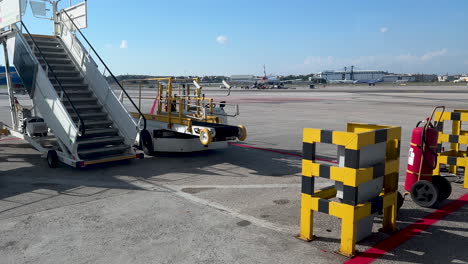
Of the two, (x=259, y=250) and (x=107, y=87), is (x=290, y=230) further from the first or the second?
(x=107, y=87)

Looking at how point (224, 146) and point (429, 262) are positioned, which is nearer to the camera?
point (429, 262)

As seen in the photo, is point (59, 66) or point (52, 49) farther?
point (52, 49)

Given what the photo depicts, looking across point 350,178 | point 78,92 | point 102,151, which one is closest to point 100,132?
point 102,151

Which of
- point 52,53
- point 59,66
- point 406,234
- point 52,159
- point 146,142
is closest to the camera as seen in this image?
point 406,234

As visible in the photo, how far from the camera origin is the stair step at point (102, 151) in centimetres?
839

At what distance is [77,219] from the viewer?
17.3 ft

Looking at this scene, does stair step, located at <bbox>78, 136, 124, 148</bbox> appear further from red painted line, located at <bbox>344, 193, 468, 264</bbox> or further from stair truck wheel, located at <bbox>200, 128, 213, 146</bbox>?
red painted line, located at <bbox>344, 193, 468, 264</bbox>

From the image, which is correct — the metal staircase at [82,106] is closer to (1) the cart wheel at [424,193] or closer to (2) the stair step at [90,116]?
(2) the stair step at [90,116]

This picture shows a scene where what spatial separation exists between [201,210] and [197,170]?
9.11ft

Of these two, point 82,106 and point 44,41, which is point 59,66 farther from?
point 82,106

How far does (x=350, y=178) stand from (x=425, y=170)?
2.42 m

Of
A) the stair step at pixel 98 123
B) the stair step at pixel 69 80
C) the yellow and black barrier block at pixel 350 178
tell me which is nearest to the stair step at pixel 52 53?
the stair step at pixel 69 80

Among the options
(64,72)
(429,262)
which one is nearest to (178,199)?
(429,262)

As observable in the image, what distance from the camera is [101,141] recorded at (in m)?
8.90
